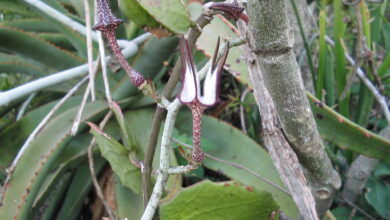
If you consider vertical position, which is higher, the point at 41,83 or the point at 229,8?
the point at 229,8

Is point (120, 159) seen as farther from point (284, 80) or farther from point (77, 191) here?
point (77, 191)

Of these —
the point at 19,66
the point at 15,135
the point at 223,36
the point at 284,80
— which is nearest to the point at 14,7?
the point at 19,66

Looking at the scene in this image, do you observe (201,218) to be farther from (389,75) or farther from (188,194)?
(389,75)

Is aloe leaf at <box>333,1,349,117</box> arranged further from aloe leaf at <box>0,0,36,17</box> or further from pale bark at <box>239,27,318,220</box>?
aloe leaf at <box>0,0,36,17</box>

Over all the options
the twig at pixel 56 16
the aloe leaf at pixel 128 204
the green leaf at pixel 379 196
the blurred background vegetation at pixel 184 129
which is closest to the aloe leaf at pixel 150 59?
the blurred background vegetation at pixel 184 129

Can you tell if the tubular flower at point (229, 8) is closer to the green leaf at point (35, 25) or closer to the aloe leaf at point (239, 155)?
the aloe leaf at point (239, 155)

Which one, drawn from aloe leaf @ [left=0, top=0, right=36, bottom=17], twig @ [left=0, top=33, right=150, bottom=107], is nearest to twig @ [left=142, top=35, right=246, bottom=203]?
twig @ [left=0, top=33, right=150, bottom=107]

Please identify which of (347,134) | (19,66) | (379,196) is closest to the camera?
(347,134)
